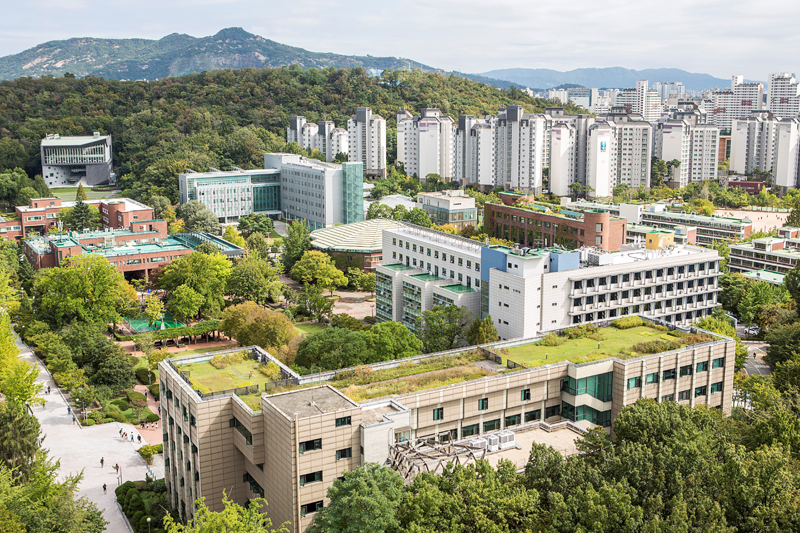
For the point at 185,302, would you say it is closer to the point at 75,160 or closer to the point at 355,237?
the point at 355,237

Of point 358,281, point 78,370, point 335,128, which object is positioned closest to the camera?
point 78,370

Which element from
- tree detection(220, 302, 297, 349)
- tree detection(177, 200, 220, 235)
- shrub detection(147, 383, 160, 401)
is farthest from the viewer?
tree detection(177, 200, 220, 235)

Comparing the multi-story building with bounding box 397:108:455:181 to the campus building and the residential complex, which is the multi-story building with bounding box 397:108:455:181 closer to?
the residential complex


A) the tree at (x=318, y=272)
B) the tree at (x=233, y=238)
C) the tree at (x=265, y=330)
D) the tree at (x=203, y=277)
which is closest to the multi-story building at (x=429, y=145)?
the tree at (x=233, y=238)

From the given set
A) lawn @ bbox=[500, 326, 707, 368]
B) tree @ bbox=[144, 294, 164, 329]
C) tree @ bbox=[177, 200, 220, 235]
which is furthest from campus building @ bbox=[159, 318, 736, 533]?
tree @ bbox=[177, 200, 220, 235]

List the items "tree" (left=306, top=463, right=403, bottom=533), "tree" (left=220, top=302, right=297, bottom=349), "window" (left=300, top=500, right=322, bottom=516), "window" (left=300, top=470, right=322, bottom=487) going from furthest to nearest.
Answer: "tree" (left=220, top=302, right=297, bottom=349) < "window" (left=300, top=500, right=322, bottom=516) < "window" (left=300, top=470, right=322, bottom=487) < "tree" (left=306, top=463, right=403, bottom=533)

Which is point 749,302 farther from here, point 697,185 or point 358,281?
point 697,185

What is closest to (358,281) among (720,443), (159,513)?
(159,513)
